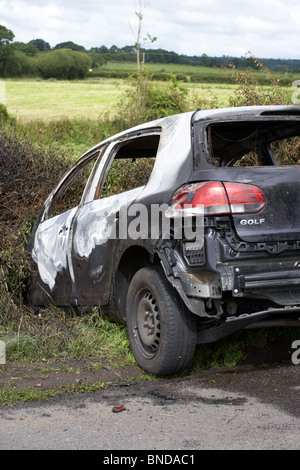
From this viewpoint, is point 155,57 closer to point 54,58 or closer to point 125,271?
point 54,58

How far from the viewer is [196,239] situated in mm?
4363

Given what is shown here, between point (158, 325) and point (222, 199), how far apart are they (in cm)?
A: 115

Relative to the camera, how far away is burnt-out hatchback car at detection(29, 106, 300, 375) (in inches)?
170

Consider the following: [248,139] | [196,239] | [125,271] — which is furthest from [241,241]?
[248,139]

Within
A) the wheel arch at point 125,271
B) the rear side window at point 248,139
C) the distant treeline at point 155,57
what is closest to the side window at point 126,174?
the rear side window at point 248,139

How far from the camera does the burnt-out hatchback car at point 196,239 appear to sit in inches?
170

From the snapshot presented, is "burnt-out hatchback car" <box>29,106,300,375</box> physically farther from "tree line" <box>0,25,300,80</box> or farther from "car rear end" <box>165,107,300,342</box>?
"tree line" <box>0,25,300,80</box>

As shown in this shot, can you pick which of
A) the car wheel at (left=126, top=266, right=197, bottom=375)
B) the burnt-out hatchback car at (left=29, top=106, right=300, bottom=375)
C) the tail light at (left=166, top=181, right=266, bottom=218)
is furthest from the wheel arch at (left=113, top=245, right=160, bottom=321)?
the tail light at (left=166, top=181, right=266, bottom=218)

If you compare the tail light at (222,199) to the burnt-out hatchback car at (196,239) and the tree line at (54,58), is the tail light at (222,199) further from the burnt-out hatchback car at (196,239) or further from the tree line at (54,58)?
the tree line at (54,58)

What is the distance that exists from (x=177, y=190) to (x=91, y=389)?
1603mm

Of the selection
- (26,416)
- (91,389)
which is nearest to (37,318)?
(91,389)

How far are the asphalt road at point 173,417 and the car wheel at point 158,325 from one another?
Result: 0.66ft

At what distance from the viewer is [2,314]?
6.88 meters

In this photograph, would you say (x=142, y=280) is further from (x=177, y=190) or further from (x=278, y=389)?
(x=278, y=389)
